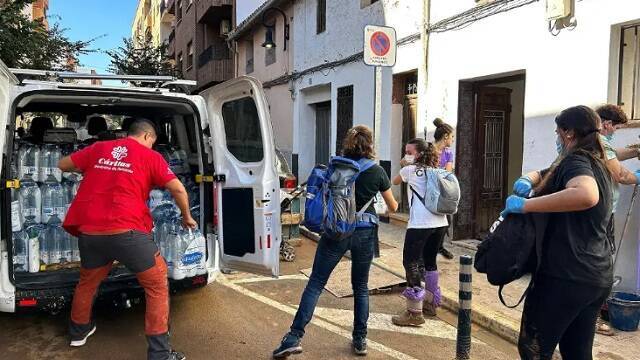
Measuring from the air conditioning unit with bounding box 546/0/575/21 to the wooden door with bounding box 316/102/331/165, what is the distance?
24.0 ft

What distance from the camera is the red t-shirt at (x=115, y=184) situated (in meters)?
3.48

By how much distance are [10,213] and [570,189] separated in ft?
11.8

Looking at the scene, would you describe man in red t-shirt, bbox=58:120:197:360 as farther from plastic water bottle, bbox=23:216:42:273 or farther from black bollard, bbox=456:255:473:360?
black bollard, bbox=456:255:473:360

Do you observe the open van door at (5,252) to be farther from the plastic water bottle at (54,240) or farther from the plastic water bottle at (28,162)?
the plastic water bottle at (28,162)

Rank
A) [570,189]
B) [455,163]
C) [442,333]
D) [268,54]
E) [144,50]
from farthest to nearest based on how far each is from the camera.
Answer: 1. [144,50]
2. [268,54]
3. [455,163]
4. [442,333]
5. [570,189]

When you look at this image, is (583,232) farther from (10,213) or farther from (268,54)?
(268,54)

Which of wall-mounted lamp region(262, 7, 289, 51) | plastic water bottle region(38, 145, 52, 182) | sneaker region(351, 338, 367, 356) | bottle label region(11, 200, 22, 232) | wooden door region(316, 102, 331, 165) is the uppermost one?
wall-mounted lamp region(262, 7, 289, 51)

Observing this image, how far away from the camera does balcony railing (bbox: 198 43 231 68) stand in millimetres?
21156

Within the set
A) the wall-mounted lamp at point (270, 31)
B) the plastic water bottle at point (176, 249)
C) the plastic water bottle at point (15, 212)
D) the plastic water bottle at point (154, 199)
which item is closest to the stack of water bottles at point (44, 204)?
the plastic water bottle at point (15, 212)

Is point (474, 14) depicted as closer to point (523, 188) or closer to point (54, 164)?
point (523, 188)

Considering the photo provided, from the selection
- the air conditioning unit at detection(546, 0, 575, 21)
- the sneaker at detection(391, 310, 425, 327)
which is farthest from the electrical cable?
the sneaker at detection(391, 310, 425, 327)

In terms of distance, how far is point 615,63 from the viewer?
202 inches

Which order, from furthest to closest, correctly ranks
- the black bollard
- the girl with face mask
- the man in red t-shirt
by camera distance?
the girl with face mask → the black bollard → the man in red t-shirt

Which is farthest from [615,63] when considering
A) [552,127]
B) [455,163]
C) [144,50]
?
[144,50]
